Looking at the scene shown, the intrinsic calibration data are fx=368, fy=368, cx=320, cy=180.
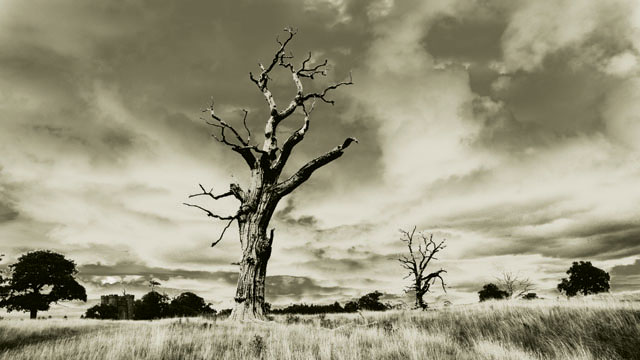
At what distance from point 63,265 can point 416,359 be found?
4677 cm

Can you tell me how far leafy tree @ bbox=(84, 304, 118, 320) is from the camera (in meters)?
44.8

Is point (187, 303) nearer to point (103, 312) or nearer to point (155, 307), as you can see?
point (155, 307)

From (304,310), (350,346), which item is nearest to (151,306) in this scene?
(304,310)

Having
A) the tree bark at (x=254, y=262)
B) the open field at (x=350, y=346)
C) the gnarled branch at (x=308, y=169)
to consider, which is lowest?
the open field at (x=350, y=346)

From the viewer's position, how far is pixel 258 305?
411 inches

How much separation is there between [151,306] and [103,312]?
5.47 metres

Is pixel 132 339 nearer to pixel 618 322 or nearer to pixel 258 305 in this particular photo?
pixel 258 305

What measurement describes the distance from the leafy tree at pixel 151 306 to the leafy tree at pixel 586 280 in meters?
63.1

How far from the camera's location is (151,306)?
158 feet

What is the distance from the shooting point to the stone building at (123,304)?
4119cm

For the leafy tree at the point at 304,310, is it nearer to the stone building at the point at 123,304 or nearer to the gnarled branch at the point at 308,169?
the gnarled branch at the point at 308,169

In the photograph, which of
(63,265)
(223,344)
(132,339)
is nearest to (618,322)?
(223,344)

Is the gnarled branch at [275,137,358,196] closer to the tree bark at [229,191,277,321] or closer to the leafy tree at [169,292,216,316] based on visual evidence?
the tree bark at [229,191,277,321]

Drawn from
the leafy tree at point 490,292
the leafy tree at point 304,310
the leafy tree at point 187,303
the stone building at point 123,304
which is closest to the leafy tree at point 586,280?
the leafy tree at point 490,292
